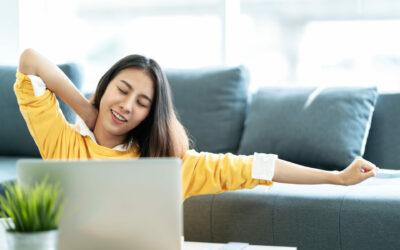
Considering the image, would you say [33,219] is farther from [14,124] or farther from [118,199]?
[14,124]

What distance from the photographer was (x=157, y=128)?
1.86 meters

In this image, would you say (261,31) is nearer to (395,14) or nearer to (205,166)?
(395,14)

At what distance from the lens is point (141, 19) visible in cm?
387

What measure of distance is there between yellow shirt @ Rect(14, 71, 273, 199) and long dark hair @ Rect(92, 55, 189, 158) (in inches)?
1.6

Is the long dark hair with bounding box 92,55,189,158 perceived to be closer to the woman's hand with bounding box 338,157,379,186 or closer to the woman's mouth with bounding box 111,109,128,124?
the woman's mouth with bounding box 111,109,128,124

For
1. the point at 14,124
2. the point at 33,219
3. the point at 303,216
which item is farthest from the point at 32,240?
the point at 14,124

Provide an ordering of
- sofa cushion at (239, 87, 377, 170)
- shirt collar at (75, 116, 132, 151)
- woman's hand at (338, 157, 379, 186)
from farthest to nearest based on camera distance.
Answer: sofa cushion at (239, 87, 377, 170) → shirt collar at (75, 116, 132, 151) → woman's hand at (338, 157, 379, 186)

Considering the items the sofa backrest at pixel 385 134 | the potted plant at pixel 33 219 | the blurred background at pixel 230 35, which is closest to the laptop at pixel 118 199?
the potted plant at pixel 33 219

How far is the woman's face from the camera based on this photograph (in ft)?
5.98

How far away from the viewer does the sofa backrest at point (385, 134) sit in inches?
110

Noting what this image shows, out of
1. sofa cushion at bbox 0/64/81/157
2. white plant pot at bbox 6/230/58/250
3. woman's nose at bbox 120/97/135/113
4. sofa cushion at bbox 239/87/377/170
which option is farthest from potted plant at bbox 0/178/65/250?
sofa cushion at bbox 0/64/81/157

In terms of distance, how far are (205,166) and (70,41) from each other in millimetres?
2533

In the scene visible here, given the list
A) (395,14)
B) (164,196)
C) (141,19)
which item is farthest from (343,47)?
(164,196)

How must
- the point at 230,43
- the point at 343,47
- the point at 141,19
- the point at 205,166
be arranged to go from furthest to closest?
the point at 141,19 → the point at 230,43 → the point at 343,47 → the point at 205,166
